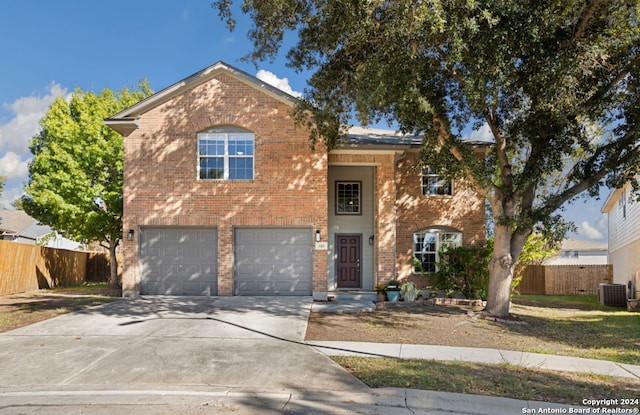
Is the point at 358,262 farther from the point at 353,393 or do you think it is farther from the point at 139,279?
the point at 353,393

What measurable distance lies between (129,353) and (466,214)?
1315 cm

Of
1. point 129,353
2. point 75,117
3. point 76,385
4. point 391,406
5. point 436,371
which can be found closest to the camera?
point 391,406

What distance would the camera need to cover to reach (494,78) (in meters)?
10.4

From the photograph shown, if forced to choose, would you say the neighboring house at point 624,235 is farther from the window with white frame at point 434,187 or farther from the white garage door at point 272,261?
the white garage door at point 272,261

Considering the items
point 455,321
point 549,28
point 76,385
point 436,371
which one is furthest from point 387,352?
point 549,28

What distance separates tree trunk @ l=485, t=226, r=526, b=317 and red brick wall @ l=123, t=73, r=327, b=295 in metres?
5.15

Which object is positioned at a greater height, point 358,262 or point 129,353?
point 358,262

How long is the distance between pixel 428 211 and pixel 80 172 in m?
15.0

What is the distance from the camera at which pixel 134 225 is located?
15016 mm

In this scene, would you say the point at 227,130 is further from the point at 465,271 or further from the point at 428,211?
the point at 465,271

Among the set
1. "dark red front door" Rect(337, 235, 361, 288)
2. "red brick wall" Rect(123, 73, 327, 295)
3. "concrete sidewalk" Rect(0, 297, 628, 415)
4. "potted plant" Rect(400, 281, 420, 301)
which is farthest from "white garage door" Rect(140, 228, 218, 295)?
"potted plant" Rect(400, 281, 420, 301)

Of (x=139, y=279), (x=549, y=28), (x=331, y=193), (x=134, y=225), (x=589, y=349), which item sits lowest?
(x=589, y=349)

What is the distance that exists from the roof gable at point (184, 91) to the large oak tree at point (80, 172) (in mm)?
6074

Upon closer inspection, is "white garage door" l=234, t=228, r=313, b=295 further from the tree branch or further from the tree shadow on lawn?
the tree branch
